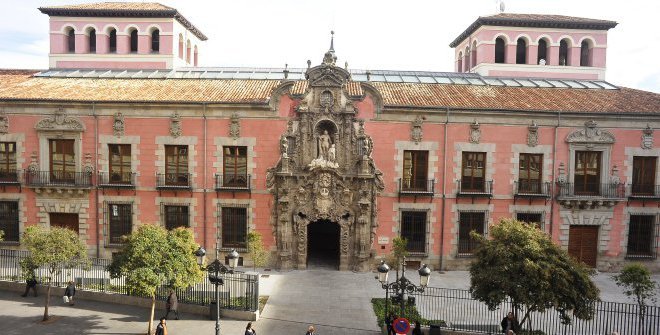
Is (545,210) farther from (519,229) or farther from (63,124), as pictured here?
(63,124)

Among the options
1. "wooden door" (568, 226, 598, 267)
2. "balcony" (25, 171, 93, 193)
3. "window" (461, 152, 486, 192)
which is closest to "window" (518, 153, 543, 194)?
"window" (461, 152, 486, 192)

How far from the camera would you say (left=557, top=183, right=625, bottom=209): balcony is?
23953 millimetres

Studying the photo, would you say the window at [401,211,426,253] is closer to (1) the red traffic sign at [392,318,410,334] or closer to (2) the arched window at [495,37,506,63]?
(1) the red traffic sign at [392,318,410,334]

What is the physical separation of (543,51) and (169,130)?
25.3 metres

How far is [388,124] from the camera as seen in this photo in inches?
944

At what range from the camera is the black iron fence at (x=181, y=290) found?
17.7 meters

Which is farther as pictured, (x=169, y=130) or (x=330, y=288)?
(x=169, y=130)

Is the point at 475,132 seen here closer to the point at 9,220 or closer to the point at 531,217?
the point at 531,217

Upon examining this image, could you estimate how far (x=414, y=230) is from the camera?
964 inches

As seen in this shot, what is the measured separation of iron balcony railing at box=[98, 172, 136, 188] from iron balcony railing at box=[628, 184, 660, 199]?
25.3m

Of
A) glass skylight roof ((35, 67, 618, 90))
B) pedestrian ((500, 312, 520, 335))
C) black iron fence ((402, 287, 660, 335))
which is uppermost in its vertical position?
glass skylight roof ((35, 67, 618, 90))

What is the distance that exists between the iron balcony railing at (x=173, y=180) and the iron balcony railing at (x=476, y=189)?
13.7 m

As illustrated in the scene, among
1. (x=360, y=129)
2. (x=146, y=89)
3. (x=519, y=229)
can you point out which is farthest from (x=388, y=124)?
(x=146, y=89)

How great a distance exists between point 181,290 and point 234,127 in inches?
346
